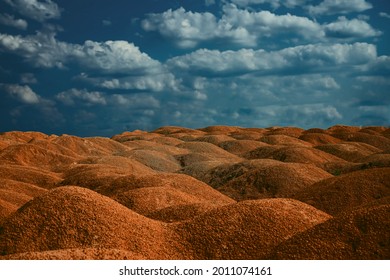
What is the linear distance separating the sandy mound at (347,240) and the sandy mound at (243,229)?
1.12m

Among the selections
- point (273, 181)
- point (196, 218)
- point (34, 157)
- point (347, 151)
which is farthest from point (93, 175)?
point (347, 151)

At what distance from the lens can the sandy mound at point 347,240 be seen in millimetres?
9914

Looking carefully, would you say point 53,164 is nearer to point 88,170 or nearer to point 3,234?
point 88,170

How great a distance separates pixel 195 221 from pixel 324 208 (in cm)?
958

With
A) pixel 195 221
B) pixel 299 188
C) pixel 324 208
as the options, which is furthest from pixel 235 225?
pixel 299 188

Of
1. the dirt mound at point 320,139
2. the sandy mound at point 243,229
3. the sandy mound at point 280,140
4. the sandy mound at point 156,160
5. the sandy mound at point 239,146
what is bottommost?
the sandy mound at point 243,229

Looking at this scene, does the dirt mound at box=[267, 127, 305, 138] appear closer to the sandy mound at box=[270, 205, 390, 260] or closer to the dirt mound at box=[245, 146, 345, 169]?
the dirt mound at box=[245, 146, 345, 169]

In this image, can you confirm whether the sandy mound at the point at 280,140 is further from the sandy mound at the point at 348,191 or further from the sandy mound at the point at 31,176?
the sandy mound at the point at 348,191

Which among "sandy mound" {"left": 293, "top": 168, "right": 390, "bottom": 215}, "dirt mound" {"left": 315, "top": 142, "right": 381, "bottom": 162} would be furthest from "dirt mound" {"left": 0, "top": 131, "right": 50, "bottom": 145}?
"sandy mound" {"left": 293, "top": 168, "right": 390, "bottom": 215}

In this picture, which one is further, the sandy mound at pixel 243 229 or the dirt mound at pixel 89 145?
the dirt mound at pixel 89 145

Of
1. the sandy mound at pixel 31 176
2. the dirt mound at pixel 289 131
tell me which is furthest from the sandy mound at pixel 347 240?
the dirt mound at pixel 289 131

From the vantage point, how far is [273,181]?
27562mm

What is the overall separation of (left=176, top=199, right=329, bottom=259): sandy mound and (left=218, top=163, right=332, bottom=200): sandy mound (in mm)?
12323

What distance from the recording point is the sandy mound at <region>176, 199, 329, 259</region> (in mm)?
11906
